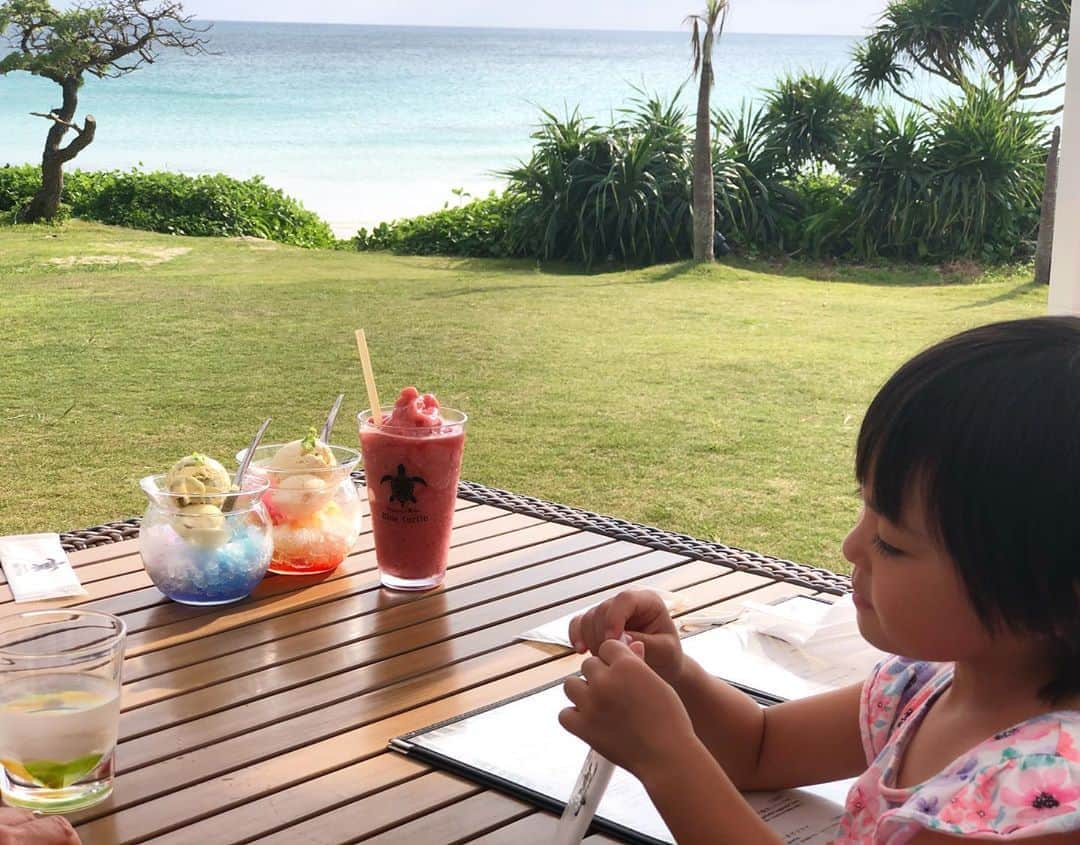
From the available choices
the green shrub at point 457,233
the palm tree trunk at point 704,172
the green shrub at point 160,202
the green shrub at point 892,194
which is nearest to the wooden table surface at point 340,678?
the palm tree trunk at point 704,172

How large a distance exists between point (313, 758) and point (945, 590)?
548mm

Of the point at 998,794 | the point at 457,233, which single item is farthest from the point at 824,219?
the point at 998,794

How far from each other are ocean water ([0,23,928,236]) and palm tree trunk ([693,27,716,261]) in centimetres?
485

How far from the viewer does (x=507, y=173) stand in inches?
340

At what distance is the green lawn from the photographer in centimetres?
462

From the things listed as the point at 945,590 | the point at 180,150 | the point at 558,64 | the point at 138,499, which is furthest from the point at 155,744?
the point at 558,64

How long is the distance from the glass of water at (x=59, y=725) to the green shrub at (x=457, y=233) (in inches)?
315

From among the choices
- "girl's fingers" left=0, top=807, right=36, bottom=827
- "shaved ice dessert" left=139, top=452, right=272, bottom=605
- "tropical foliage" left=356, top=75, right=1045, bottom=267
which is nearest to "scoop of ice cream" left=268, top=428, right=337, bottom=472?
"shaved ice dessert" left=139, top=452, right=272, bottom=605

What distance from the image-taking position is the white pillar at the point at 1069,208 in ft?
6.97

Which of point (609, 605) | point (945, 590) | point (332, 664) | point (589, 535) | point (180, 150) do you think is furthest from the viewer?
point (180, 150)

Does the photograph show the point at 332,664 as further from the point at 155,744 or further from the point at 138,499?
the point at 138,499

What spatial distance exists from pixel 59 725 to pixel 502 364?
5.22m

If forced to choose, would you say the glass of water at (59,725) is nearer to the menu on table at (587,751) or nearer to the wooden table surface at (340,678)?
the wooden table surface at (340,678)

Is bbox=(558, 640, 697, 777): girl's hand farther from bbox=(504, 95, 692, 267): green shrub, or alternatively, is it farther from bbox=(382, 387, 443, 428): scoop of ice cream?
bbox=(504, 95, 692, 267): green shrub
